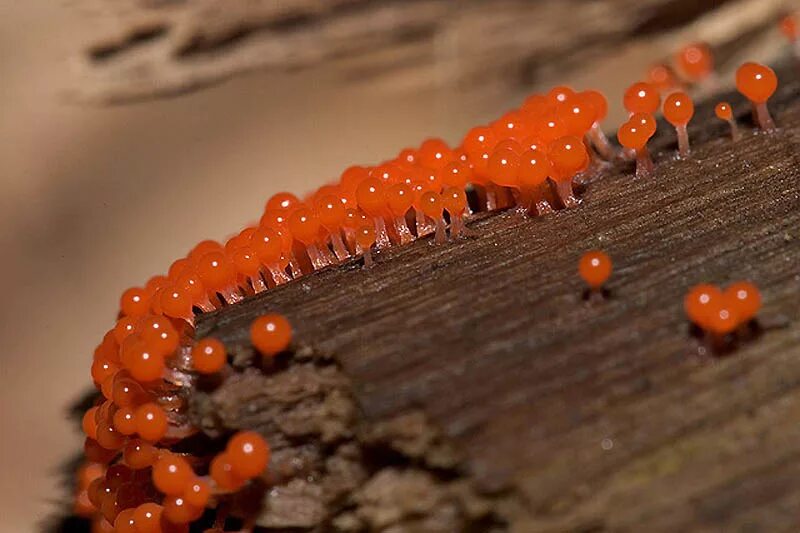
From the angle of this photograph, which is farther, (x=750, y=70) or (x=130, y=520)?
(x=750, y=70)

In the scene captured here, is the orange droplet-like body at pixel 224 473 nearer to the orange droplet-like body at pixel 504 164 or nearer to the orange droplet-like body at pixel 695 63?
the orange droplet-like body at pixel 504 164

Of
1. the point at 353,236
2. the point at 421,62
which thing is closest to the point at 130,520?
the point at 353,236

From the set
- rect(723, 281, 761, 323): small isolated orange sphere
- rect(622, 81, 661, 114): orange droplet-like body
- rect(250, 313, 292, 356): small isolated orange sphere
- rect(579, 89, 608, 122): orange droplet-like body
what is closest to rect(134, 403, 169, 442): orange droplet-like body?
rect(250, 313, 292, 356): small isolated orange sphere

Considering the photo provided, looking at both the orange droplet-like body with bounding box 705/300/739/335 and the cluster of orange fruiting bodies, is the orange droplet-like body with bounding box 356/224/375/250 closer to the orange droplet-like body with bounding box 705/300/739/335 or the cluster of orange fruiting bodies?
the cluster of orange fruiting bodies

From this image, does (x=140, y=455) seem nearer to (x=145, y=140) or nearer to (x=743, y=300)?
(x=743, y=300)

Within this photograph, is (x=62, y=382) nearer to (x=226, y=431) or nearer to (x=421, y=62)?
(x=226, y=431)
